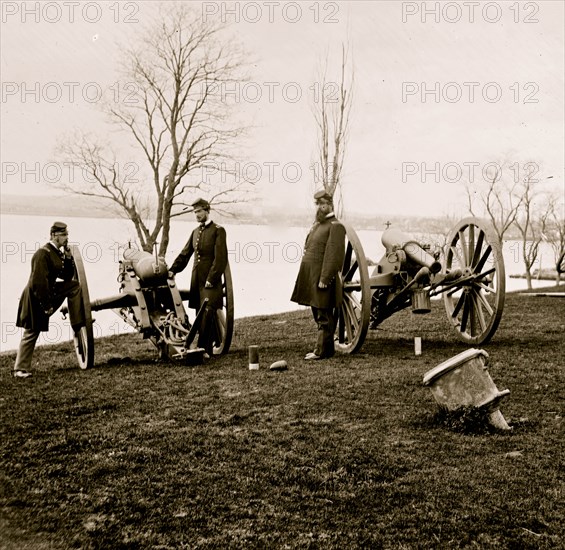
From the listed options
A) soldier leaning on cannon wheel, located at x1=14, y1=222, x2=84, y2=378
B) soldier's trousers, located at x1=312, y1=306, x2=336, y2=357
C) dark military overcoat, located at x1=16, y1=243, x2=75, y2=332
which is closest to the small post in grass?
soldier's trousers, located at x1=312, y1=306, x2=336, y2=357

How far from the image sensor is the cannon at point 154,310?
27.4 ft

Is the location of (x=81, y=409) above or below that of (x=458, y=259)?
Answer: below

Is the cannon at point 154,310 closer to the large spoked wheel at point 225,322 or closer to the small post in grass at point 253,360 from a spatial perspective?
the large spoked wheel at point 225,322

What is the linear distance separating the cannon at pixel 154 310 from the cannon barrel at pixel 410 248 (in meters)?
1.91

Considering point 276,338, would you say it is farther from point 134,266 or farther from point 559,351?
point 559,351

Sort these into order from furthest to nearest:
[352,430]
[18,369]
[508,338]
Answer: [508,338], [18,369], [352,430]

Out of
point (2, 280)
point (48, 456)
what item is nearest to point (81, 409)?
point (48, 456)

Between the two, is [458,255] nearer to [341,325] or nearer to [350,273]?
[350,273]

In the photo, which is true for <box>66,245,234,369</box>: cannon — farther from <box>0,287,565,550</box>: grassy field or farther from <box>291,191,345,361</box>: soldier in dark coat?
<box>291,191,345,361</box>: soldier in dark coat

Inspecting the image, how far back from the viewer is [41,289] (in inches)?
319

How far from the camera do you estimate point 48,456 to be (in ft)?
16.6

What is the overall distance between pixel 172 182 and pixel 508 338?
1558 cm

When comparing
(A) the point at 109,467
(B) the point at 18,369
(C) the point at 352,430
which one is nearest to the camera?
(A) the point at 109,467

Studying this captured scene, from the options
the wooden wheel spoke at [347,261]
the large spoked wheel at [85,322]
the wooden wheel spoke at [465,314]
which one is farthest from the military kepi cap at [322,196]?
the large spoked wheel at [85,322]
